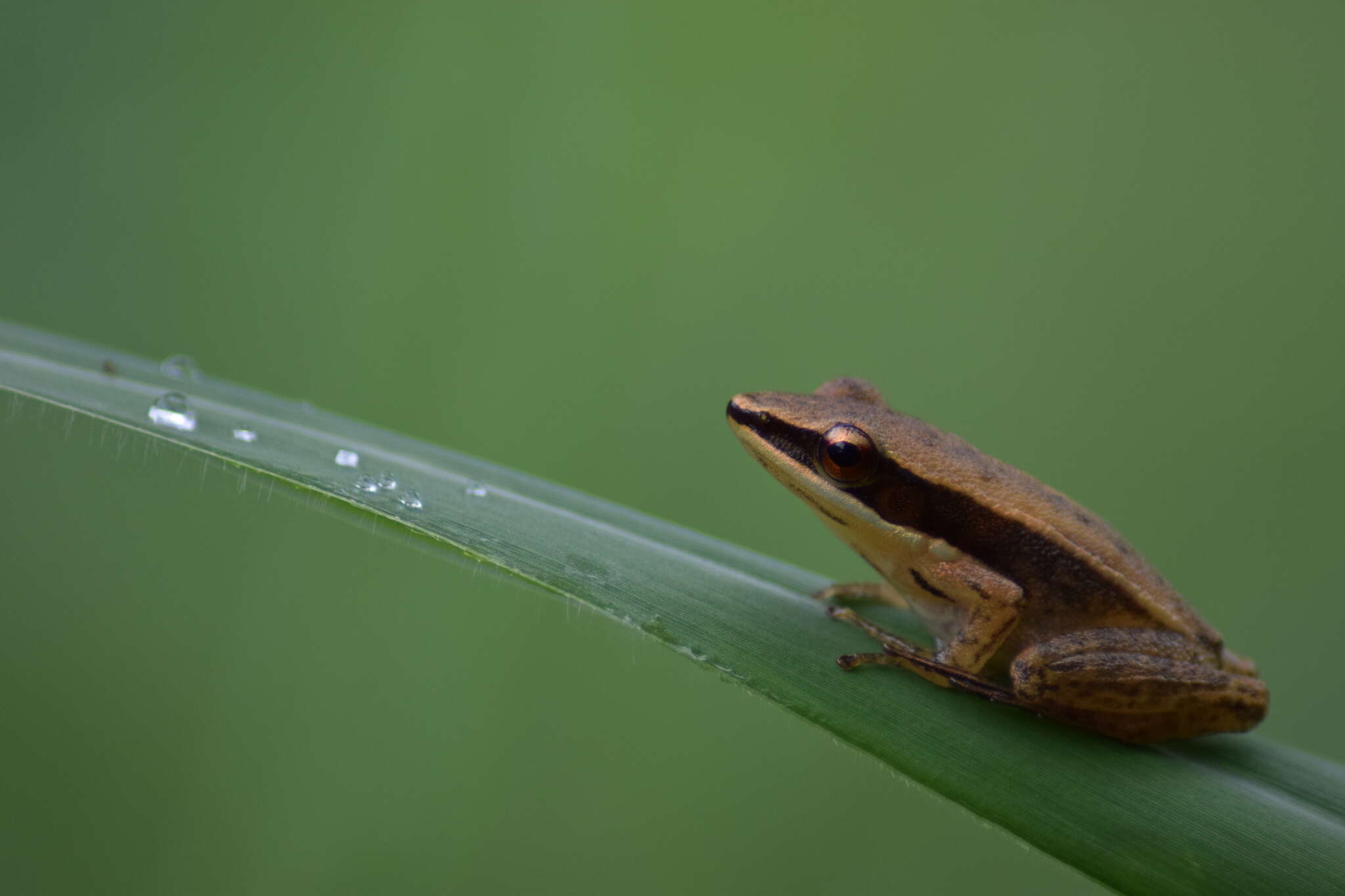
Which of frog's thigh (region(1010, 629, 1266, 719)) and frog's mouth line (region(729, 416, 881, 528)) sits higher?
frog's mouth line (region(729, 416, 881, 528))

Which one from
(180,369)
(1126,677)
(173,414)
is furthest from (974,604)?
(180,369)

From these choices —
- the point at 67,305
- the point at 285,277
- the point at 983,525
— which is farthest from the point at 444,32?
the point at 983,525

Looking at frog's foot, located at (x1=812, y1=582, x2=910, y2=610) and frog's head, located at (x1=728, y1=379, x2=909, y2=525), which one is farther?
frog's foot, located at (x1=812, y1=582, x2=910, y2=610)

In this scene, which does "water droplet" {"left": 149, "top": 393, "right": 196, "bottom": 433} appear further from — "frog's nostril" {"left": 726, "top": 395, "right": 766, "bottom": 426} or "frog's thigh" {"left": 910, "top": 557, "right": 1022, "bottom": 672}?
"frog's thigh" {"left": 910, "top": 557, "right": 1022, "bottom": 672}

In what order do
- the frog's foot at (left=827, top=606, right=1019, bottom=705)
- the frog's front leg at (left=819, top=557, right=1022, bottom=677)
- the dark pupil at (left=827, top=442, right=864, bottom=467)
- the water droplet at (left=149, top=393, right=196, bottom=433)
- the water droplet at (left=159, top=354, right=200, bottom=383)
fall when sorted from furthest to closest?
the water droplet at (left=159, top=354, right=200, bottom=383), the dark pupil at (left=827, top=442, right=864, bottom=467), the frog's front leg at (left=819, top=557, right=1022, bottom=677), the frog's foot at (left=827, top=606, right=1019, bottom=705), the water droplet at (left=149, top=393, right=196, bottom=433)

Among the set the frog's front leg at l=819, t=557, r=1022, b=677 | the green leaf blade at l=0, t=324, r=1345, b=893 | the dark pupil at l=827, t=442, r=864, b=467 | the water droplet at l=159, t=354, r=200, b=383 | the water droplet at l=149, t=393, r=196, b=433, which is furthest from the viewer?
the water droplet at l=159, t=354, r=200, b=383

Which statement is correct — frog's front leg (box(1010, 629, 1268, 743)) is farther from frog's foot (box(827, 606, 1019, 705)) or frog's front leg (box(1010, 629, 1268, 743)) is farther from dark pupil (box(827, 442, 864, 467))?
dark pupil (box(827, 442, 864, 467))

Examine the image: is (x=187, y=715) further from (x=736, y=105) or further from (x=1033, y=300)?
(x=1033, y=300)

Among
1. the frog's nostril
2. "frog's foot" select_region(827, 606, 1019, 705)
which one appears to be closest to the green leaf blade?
"frog's foot" select_region(827, 606, 1019, 705)

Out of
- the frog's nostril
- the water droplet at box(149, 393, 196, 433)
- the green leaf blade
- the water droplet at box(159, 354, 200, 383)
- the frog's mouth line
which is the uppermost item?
the frog's nostril
